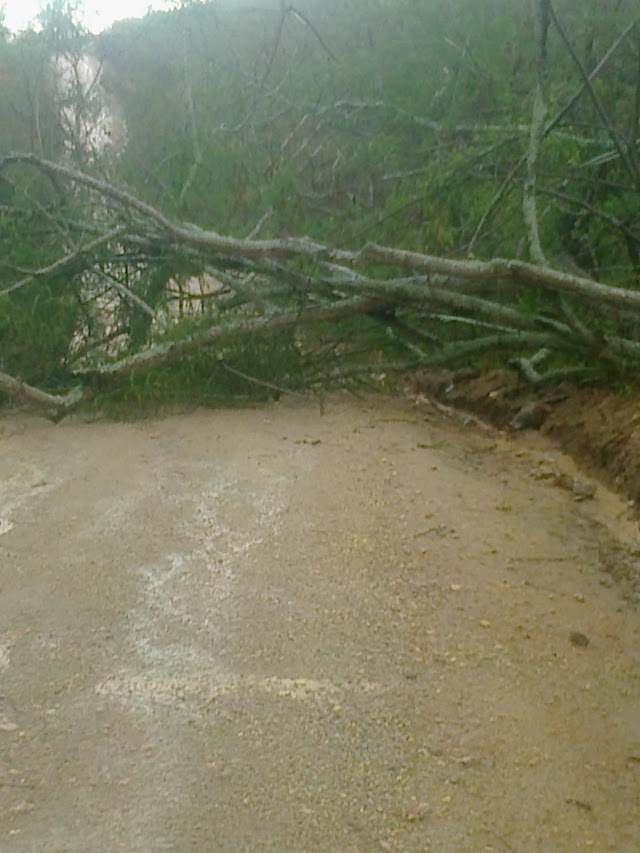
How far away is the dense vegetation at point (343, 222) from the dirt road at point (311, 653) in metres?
0.71

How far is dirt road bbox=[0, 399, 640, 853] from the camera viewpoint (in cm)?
182

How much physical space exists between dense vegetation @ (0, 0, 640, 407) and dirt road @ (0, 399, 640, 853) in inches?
28.0

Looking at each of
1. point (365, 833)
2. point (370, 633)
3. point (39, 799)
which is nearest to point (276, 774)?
point (365, 833)

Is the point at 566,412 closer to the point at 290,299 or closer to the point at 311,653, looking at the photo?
the point at 290,299

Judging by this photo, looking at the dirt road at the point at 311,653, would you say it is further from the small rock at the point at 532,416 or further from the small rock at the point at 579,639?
the small rock at the point at 532,416

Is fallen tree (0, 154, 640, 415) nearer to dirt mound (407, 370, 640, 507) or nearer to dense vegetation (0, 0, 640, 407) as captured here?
dense vegetation (0, 0, 640, 407)

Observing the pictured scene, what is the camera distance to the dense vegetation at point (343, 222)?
4.21 m

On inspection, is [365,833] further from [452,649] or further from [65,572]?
[65,572]

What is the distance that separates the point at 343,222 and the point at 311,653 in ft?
11.2

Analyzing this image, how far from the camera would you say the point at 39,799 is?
184 cm

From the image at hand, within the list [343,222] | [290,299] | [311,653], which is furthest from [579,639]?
[343,222]

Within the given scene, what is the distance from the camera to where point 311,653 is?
2.38m

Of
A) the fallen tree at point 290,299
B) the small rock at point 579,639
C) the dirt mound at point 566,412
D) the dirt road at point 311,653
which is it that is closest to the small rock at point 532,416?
the dirt mound at point 566,412

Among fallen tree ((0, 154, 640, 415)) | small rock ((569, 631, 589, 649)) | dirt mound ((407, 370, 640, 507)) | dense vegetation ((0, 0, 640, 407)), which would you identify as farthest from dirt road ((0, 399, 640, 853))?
dense vegetation ((0, 0, 640, 407))
